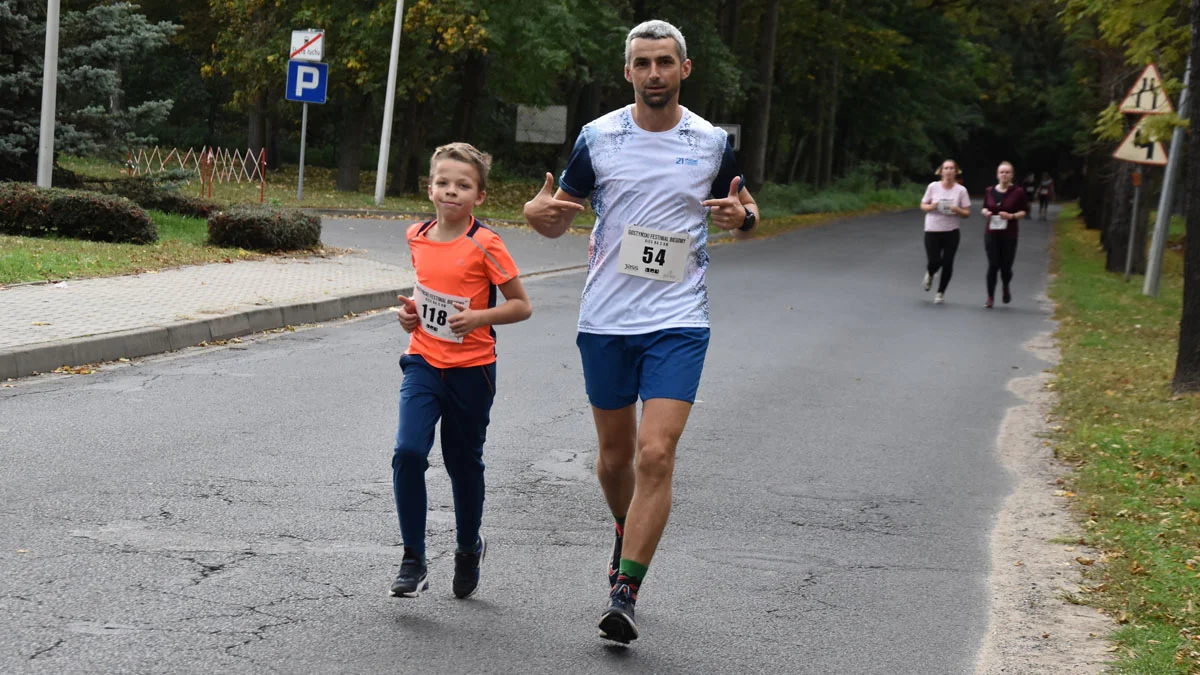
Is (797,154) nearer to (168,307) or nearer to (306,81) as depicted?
(306,81)

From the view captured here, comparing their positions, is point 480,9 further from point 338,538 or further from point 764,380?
point 338,538

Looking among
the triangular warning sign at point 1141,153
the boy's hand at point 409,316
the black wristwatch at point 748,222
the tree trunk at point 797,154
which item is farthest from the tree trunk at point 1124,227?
the tree trunk at point 797,154

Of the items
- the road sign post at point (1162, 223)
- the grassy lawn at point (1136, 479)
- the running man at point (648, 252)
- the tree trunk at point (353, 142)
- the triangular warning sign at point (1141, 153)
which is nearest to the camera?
the running man at point (648, 252)

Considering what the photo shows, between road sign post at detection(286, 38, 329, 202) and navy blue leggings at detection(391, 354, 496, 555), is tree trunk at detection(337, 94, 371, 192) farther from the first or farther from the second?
navy blue leggings at detection(391, 354, 496, 555)

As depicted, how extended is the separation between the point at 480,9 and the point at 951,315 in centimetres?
1932

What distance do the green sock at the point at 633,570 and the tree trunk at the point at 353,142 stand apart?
112ft

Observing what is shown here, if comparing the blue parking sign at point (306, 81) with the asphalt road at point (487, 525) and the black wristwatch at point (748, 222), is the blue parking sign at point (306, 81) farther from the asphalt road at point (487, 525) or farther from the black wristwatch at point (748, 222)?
the black wristwatch at point (748, 222)

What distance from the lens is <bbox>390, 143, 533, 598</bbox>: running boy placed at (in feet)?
16.5

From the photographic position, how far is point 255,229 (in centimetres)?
1906

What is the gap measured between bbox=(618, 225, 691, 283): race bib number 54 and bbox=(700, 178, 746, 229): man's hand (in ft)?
0.46

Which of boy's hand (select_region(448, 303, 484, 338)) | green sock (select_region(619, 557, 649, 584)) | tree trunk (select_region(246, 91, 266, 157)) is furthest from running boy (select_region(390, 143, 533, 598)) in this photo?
tree trunk (select_region(246, 91, 266, 157))

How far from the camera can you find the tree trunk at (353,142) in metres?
38.8

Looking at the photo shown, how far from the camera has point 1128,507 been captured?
748cm

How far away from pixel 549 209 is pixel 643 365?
25.2 inches
